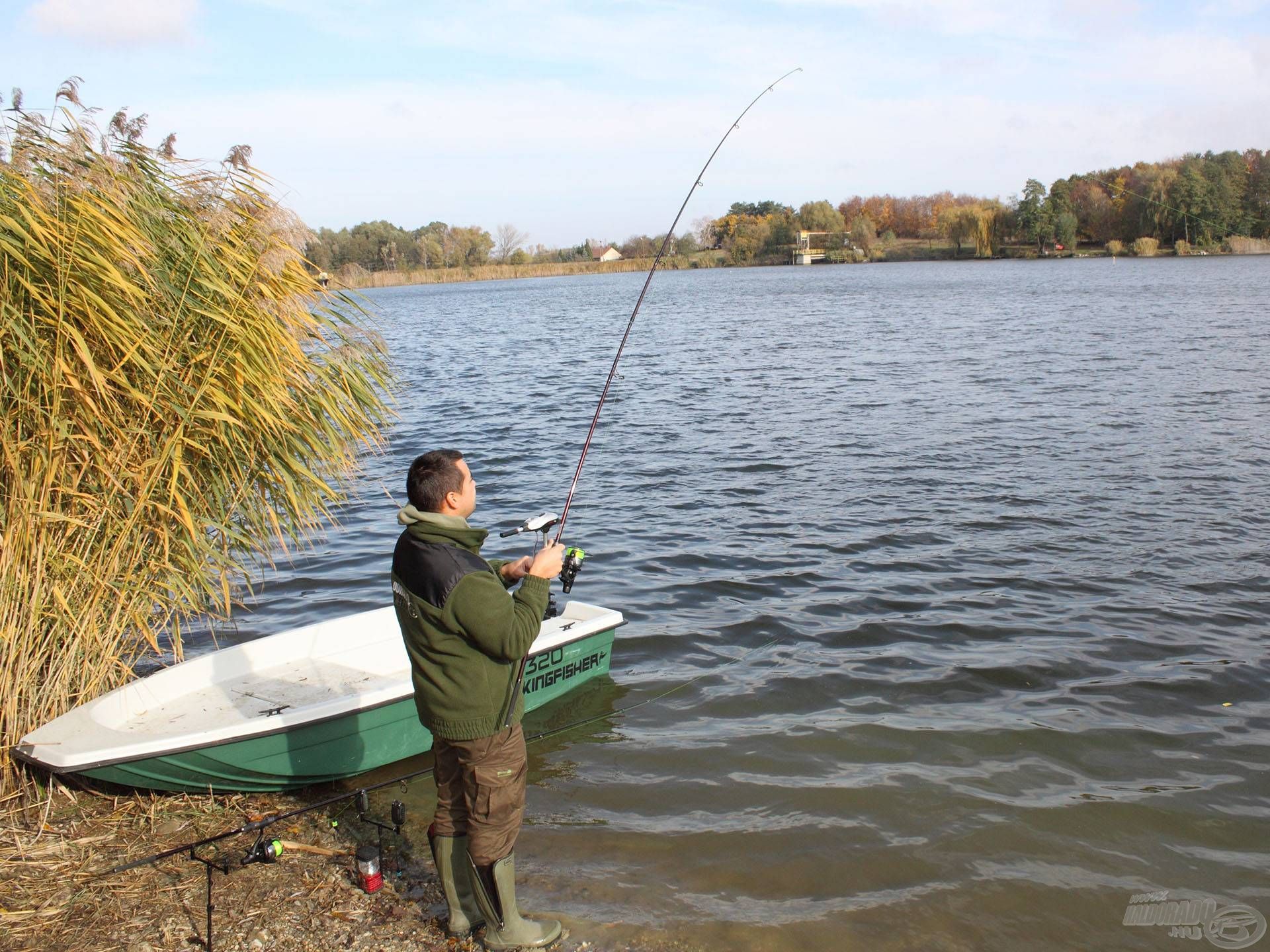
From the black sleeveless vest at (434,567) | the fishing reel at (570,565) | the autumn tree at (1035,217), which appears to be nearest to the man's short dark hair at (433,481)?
the black sleeveless vest at (434,567)

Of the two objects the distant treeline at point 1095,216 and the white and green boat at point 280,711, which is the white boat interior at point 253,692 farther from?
the distant treeline at point 1095,216

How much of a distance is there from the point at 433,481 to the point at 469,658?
0.62 meters

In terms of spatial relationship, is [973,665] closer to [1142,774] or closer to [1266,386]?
[1142,774]

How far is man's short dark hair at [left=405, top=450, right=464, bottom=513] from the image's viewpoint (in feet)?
10.9

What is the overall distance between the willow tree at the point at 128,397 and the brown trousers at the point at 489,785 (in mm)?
2071

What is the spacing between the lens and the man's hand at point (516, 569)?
381 centimetres

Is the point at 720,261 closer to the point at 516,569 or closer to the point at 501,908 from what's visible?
the point at 516,569

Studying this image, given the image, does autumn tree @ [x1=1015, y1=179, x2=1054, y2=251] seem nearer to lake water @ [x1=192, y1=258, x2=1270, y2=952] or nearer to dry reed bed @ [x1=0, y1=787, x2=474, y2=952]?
lake water @ [x1=192, y1=258, x2=1270, y2=952]

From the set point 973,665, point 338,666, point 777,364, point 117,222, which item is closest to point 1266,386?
point 777,364

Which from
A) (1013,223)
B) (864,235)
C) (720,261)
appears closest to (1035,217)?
(1013,223)

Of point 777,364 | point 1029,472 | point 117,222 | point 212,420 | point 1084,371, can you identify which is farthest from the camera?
point 777,364

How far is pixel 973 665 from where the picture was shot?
23.2 ft

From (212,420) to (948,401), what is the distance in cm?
1480

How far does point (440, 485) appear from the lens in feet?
10.9
